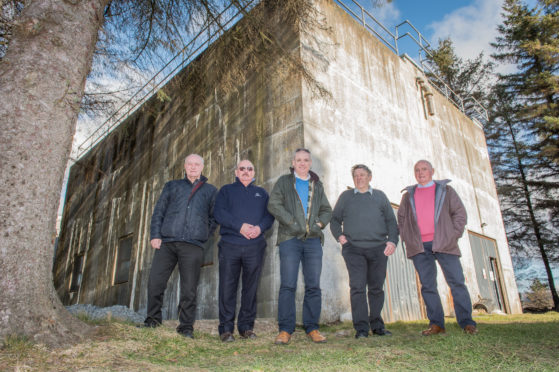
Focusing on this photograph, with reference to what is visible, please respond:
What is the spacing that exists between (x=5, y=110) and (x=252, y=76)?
4527 mm

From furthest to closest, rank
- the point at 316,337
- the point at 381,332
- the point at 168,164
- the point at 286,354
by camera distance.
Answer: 1. the point at 168,164
2. the point at 381,332
3. the point at 316,337
4. the point at 286,354

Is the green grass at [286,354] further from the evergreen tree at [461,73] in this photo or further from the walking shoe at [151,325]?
the evergreen tree at [461,73]

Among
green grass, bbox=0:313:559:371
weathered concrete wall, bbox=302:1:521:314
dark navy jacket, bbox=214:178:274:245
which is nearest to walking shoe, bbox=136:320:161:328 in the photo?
green grass, bbox=0:313:559:371

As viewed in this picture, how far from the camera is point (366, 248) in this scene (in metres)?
3.83

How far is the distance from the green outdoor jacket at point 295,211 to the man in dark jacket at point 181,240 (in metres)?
0.84

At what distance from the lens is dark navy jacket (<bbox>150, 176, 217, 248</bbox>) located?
3900mm

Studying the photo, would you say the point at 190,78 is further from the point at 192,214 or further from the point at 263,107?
the point at 192,214

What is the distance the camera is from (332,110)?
6.45 m

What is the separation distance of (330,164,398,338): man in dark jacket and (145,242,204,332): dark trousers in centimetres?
151

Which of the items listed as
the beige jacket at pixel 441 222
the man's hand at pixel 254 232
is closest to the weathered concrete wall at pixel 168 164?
the man's hand at pixel 254 232

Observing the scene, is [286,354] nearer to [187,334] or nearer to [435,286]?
[187,334]

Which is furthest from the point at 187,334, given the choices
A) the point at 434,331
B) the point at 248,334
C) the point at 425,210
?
the point at 425,210

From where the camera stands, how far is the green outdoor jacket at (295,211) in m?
3.64

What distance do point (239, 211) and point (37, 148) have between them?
1.82 m
